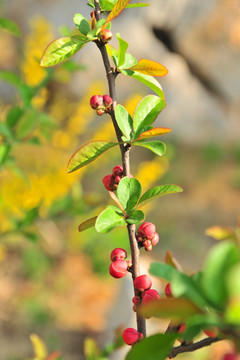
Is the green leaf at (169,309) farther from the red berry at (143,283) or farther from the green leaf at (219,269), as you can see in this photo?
the red berry at (143,283)

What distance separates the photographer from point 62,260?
7.04 ft

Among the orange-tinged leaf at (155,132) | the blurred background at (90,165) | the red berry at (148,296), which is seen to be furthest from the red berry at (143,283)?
the blurred background at (90,165)

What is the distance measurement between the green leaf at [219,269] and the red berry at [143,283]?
121mm

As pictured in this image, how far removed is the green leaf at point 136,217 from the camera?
0.98 ft

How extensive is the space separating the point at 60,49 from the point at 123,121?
0.08 m

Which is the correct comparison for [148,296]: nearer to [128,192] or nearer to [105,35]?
[128,192]

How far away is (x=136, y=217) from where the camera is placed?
0.99 feet

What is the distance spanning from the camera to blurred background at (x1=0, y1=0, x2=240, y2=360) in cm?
102

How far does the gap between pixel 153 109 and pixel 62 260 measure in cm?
191

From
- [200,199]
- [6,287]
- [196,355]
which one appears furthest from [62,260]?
[200,199]

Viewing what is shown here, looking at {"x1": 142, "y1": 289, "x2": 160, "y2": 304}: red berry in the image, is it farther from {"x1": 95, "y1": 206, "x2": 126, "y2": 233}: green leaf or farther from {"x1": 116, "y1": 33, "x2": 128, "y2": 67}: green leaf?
{"x1": 116, "y1": 33, "x2": 128, "y2": 67}: green leaf

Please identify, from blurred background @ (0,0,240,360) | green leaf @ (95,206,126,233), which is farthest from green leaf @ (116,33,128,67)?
blurred background @ (0,0,240,360)

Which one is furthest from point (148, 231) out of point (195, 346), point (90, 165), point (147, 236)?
point (90, 165)

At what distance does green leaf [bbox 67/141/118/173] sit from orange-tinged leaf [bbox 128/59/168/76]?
0.07 metres
